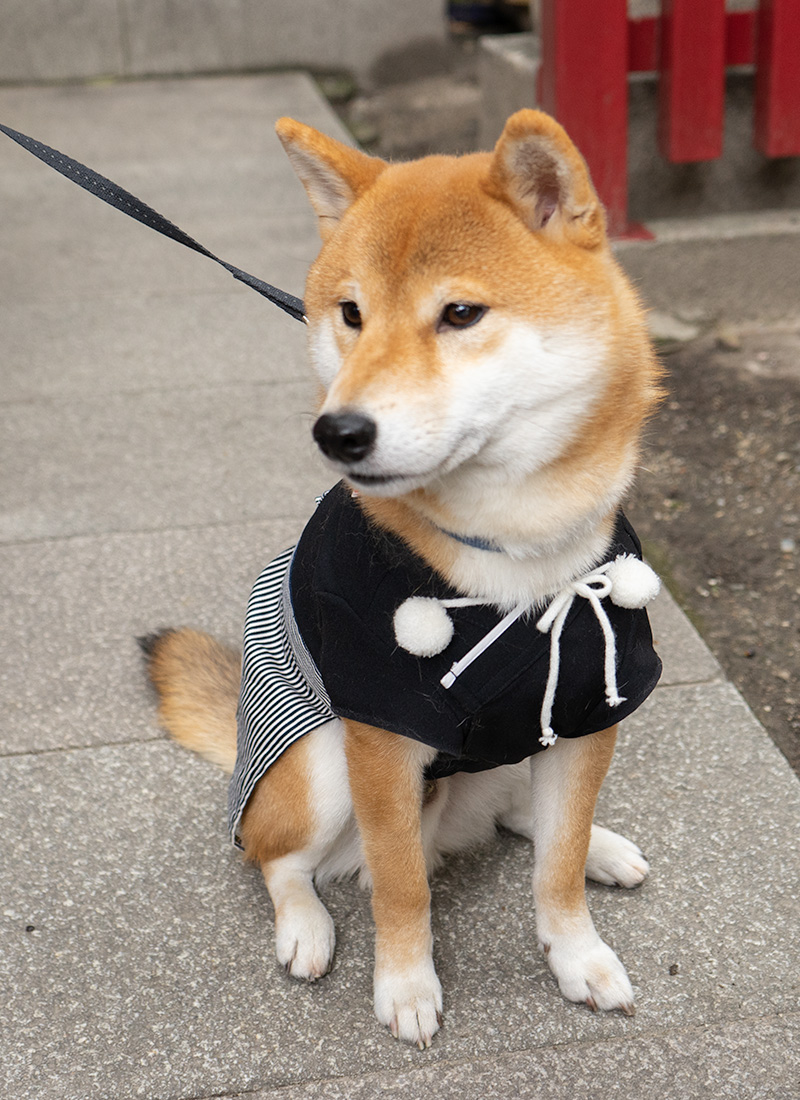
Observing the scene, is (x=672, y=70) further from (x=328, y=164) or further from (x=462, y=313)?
(x=462, y=313)

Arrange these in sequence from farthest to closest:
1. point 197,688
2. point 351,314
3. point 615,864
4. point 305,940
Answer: point 197,688
point 615,864
point 305,940
point 351,314

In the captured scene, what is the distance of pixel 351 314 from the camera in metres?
1.80

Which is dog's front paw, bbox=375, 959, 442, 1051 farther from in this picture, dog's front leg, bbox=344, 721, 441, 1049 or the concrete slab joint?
the concrete slab joint

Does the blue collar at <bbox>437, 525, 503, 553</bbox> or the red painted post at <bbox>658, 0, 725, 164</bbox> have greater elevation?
the blue collar at <bbox>437, 525, 503, 553</bbox>

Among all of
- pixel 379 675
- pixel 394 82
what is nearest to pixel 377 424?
pixel 379 675

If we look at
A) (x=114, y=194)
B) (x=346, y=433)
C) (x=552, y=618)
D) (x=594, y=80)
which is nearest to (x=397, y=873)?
(x=552, y=618)

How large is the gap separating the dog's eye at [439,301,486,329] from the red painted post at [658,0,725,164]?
11.4 feet

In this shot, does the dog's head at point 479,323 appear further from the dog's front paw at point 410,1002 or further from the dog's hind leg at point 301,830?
the dog's front paw at point 410,1002

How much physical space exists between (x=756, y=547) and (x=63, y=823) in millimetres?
2359

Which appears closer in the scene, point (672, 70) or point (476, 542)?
point (476, 542)

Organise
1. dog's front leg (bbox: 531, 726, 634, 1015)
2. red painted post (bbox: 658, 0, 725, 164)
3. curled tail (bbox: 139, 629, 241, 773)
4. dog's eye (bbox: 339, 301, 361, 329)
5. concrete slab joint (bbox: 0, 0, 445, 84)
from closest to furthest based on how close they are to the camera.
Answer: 1. dog's eye (bbox: 339, 301, 361, 329)
2. dog's front leg (bbox: 531, 726, 634, 1015)
3. curled tail (bbox: 139, 629, 241, 773)
4. red painted post (bbox: 658, 0, 725, 164)
5. concrete slab joint (bbox: 0, 0, 445, 84)

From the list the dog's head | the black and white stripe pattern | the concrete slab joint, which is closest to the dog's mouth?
the dog's head

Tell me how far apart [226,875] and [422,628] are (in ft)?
3.06

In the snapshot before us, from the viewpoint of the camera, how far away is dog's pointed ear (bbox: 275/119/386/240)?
1870 millimetres
